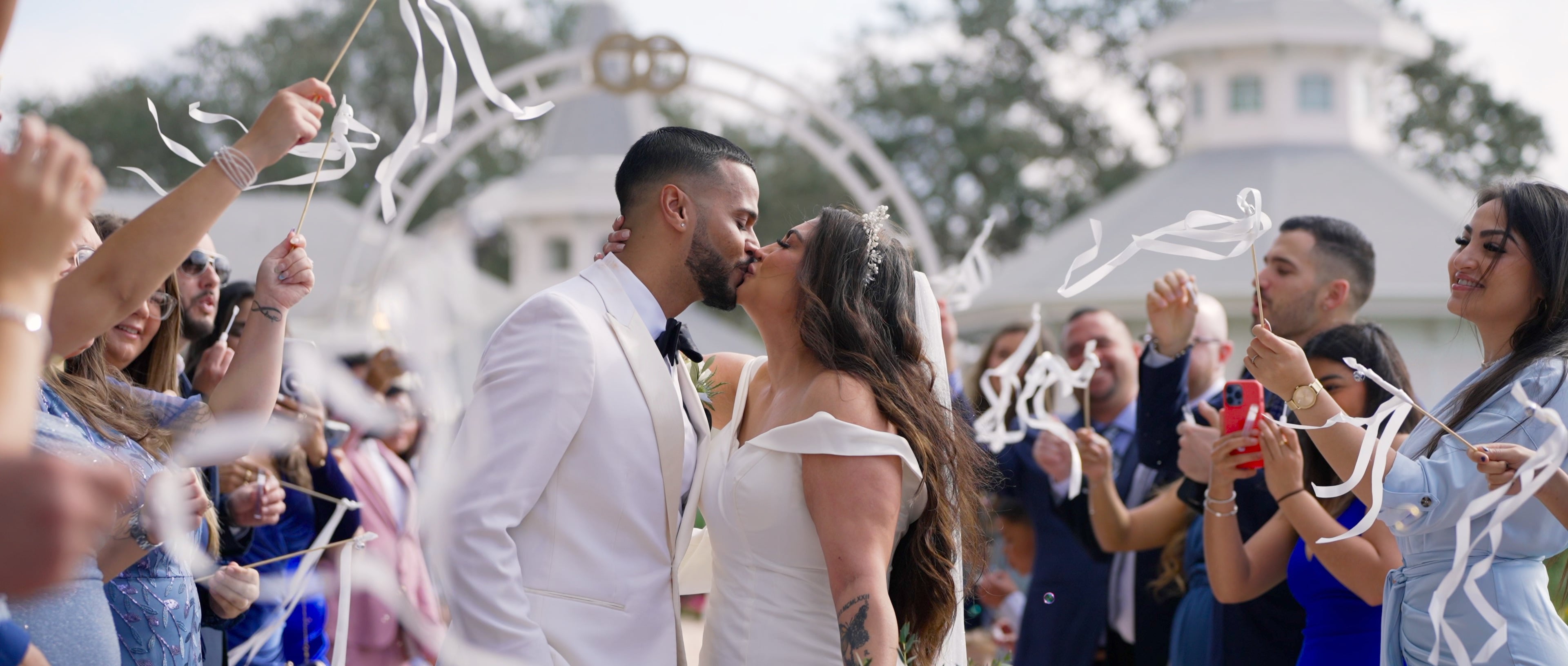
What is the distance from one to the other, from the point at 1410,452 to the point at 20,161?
3303mm

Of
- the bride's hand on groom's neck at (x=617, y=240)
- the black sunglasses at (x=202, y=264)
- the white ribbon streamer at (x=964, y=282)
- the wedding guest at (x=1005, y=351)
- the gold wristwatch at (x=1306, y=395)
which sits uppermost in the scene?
the bride's hand on groom's neck at (x=617, y=240)

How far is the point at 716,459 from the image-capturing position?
12.3ft

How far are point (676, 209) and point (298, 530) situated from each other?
2382 millimetres

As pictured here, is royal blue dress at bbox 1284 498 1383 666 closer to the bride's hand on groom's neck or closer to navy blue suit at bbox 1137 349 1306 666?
navy blue suit at bbox 1137 349 1306 666

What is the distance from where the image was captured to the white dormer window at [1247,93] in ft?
73.8

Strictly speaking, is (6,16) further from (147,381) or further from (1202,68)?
(1202,68)

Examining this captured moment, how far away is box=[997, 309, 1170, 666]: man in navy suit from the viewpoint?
18.7 ft

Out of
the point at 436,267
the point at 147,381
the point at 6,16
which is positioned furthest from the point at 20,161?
the point at 147,381

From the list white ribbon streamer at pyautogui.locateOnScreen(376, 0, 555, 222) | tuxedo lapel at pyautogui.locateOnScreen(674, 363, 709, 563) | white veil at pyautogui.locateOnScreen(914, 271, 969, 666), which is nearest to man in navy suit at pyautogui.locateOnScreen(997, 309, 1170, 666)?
white veil at pyautogui.locateOnScreen(914, 271, 969, 666)

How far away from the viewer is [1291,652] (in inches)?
185

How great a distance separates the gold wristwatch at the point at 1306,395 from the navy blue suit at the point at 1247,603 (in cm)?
111

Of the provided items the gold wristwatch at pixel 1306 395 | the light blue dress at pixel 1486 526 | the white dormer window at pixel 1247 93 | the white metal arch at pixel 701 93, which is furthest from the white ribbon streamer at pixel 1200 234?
the white dormer window at pixel 1247 93

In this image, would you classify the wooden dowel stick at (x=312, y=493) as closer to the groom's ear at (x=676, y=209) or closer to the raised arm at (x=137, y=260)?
the groom's ear at (x=676, y=209)

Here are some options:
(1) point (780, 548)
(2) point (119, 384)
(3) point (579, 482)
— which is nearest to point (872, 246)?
(1) point (780, 548)
